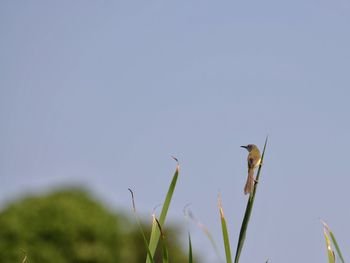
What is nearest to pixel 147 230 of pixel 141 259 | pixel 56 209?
pixel 141 259

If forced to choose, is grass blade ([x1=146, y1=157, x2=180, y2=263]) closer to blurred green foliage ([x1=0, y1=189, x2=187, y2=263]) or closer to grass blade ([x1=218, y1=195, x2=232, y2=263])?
grass blade ([x1=218, y1=195, x2=232, y2=263])

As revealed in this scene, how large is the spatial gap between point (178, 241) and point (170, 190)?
4547cm

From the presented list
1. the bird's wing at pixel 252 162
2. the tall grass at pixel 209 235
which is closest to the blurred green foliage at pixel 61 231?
the bird's wing at pixel 252 162

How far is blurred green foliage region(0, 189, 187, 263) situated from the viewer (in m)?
34.5

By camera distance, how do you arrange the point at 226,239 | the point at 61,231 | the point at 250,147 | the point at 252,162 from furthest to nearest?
the point at 61,231 < the point at 250,147 < the point at 252,162 < the point at 226,239

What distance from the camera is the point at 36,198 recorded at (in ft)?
123

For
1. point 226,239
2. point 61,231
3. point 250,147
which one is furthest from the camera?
point 61,231

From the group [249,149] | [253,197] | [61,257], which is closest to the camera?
[253,197]

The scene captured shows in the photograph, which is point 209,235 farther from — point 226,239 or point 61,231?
point 61,231

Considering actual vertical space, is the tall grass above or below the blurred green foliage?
above

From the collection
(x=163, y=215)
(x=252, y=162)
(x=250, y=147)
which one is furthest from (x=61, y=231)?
(x=163, y=215)

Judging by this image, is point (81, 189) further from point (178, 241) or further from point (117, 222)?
point (178, 241)

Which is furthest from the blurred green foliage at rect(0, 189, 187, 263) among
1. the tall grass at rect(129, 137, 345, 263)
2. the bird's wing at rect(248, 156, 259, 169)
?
the tall grass at rect(129, 137, 345, 263)

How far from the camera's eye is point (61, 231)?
3500 cm
